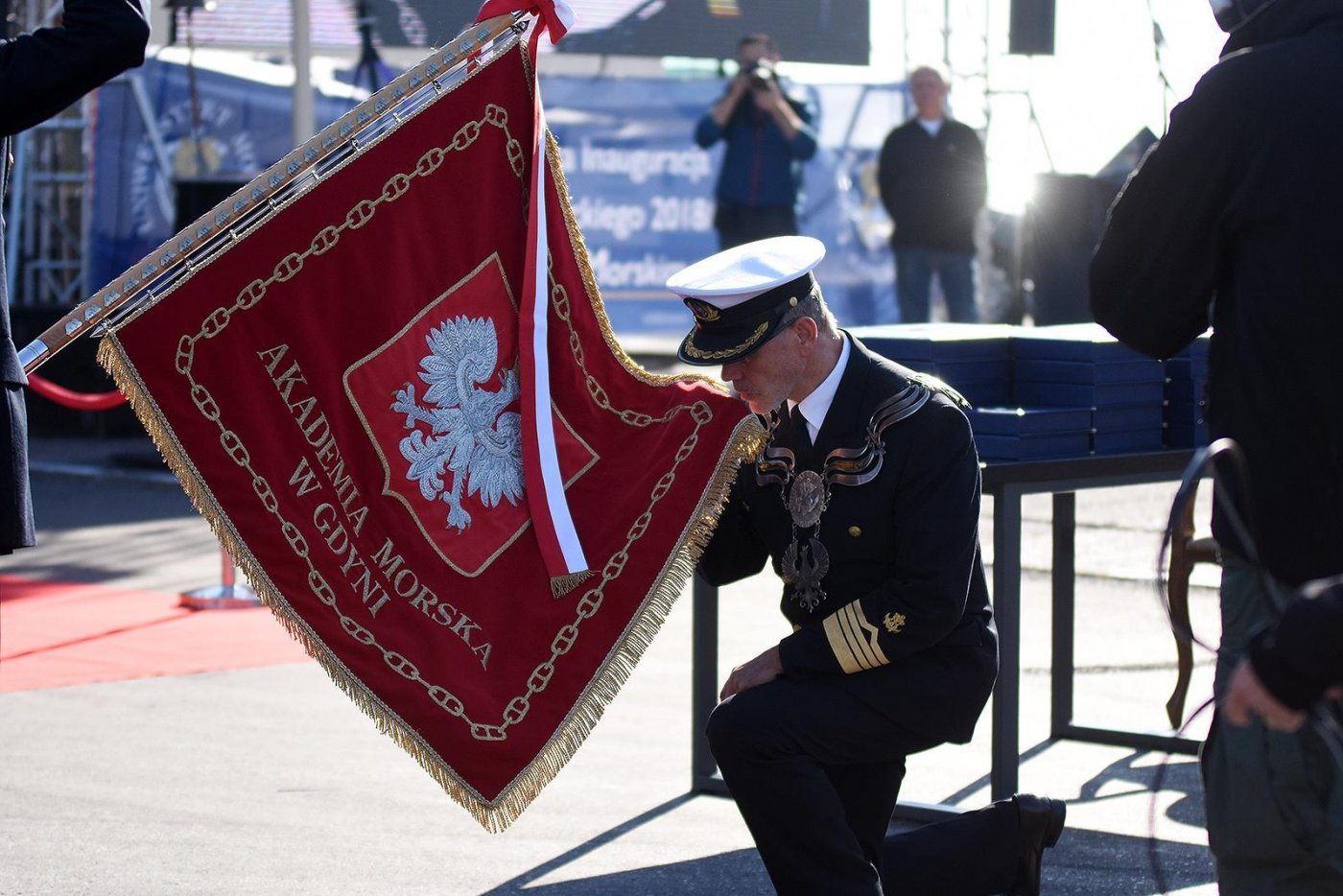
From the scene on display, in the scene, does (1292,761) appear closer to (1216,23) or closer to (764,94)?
(1216,23)

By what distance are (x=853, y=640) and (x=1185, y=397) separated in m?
2.11

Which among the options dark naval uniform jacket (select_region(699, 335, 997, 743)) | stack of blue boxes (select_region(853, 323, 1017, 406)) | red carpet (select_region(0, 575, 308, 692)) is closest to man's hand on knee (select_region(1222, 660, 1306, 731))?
dark naval uniform jacket (select_region(699, 335, 997, 743))

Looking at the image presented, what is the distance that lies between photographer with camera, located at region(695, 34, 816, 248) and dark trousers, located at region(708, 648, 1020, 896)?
8192 mm

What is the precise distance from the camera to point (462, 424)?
4.11 m

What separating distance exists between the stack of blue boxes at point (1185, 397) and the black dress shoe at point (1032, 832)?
62.7 inches

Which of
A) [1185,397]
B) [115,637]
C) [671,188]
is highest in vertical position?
[1185,397]

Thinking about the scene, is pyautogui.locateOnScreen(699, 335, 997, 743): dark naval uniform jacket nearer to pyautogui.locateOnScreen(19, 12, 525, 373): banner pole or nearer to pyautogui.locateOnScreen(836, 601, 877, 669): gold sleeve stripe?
pyautogui.locateOnScreen(836, 601, 877, 669): gold sleeve stripe

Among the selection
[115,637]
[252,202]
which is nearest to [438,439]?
[252,202]

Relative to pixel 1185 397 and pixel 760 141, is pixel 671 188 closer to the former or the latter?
pixel 760 141

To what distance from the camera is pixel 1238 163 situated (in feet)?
8.97

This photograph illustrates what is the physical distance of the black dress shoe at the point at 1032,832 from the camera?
417cm

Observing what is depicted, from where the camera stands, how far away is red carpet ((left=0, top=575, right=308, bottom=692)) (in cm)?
679

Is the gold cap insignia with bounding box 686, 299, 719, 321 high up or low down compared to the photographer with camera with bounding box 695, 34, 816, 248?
up

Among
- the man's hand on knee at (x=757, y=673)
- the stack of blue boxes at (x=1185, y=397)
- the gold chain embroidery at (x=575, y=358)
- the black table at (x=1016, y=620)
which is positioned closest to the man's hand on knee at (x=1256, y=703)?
the man's hand on knee at (x=757, y=673)
